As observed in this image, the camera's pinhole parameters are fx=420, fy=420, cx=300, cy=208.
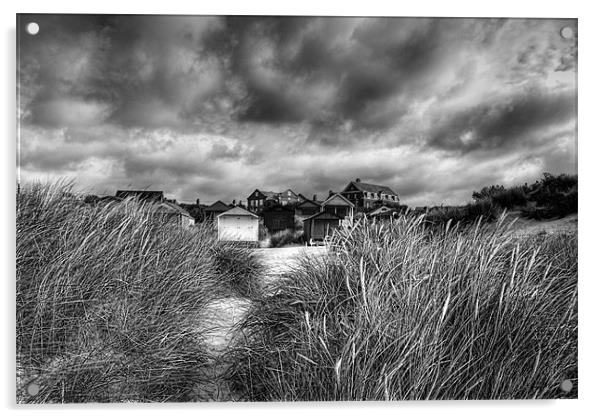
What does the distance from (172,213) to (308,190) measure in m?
1.07

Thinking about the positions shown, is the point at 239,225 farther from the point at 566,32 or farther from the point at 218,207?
the point at 566,32

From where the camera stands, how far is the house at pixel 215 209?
291 centimetres

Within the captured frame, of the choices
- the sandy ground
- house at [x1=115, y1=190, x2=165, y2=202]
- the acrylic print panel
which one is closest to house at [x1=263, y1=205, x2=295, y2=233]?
the acrylic print panel

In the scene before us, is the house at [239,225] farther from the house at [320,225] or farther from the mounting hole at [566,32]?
the mounting hole at [566,32]

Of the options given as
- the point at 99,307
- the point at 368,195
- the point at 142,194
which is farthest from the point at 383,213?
the point at 99,307

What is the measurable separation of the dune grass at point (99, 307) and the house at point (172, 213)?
0.19ft

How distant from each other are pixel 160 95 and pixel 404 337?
203 centimetres

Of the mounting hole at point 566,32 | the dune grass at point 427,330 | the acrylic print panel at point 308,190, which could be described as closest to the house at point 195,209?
the acrylic print panel at point 308,190

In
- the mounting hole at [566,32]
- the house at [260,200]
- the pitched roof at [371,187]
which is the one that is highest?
the mounting hole at [566,32]

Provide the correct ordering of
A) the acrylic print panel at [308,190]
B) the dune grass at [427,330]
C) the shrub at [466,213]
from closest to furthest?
the dune grass at [427,330], the acrylic print panel at [308,190], the shrub at [466,213]

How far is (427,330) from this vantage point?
2203 millimetres

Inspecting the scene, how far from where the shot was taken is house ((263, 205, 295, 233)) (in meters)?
2.87

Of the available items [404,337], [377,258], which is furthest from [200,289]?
[404,337]

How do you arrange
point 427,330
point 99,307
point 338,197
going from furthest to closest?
point 338,197 < point 99,307 < point 427,330
